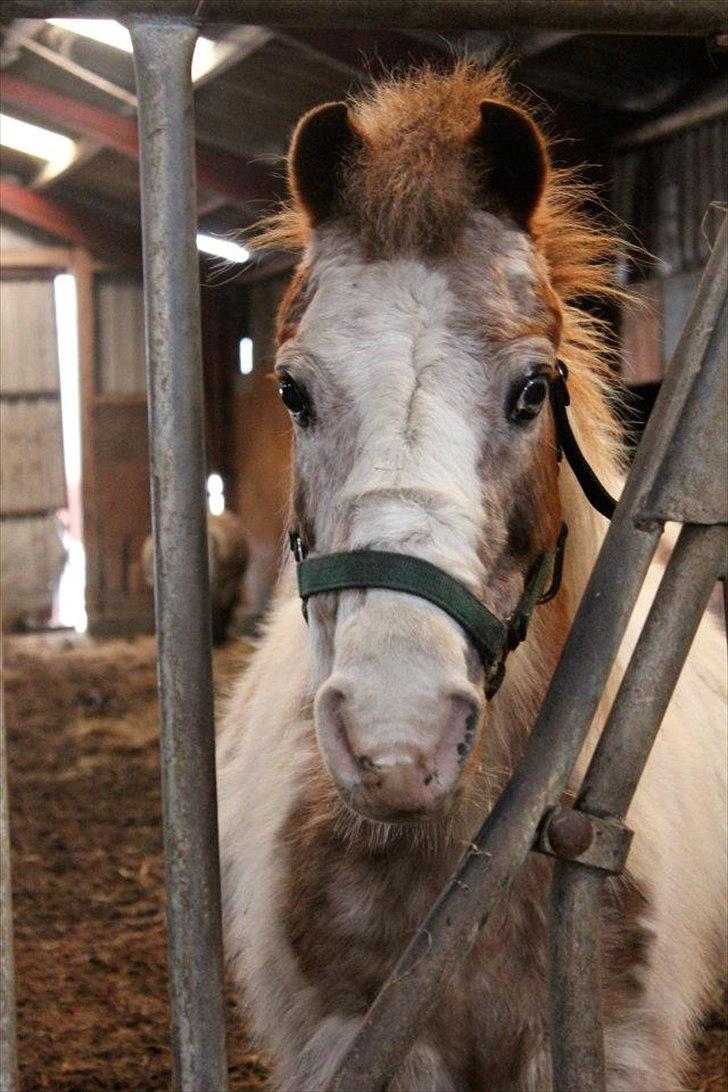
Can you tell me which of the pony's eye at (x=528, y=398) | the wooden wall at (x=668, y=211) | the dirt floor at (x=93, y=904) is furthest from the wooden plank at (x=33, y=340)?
the pony's eye at (x=528, y=398)

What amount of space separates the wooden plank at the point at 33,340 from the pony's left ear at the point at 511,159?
10999 millimetres

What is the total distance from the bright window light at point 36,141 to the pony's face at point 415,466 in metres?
8.84

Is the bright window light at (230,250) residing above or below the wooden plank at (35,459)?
above

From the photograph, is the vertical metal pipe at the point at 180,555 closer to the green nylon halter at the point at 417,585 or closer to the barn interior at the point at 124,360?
the green nylon halter at the point at 417,585

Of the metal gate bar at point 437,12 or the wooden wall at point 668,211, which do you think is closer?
the metal gate bar at point 437,12

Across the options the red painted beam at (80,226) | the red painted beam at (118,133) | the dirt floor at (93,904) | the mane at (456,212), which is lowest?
the dirt floor at (93,904)

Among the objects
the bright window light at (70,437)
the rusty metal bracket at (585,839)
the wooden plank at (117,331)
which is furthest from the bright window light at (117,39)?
the rusty metal bracket at (585,839)

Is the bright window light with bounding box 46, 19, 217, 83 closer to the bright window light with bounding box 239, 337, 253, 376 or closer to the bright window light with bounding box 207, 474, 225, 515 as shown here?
the bright window light with bounding box 239, 337, 253, 376

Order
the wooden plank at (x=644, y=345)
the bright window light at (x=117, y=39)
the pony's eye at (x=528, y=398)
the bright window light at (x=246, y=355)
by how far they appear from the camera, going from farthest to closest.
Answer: the bright window light at (x=246, y=355) → the bright window light at (x=117, y=39) → the wooden plank at (x=644, y=345) → the pony's eye at (x=528, y=398)

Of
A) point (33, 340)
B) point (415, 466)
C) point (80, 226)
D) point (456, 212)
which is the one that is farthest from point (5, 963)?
point (33, 340)

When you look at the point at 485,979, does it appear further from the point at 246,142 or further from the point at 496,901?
the point at 246,142

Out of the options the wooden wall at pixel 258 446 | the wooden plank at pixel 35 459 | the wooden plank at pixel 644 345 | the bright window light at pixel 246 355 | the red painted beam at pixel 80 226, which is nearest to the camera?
the wooden plank at pixel 644 345

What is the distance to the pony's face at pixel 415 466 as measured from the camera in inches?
52.1

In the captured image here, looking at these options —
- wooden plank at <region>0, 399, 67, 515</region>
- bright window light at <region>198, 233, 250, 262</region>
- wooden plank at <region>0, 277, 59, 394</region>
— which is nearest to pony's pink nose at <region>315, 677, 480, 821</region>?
bright window light at <region>198, 233, 250, 262</region>
